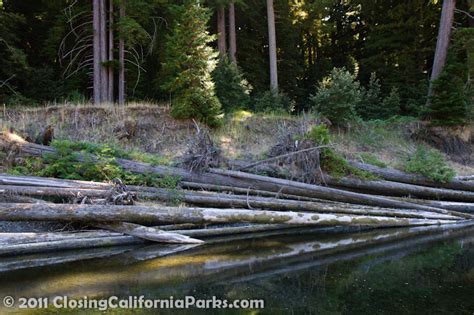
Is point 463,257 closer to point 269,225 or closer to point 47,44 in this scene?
point 269,225

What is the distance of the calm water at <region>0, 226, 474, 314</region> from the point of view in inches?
222

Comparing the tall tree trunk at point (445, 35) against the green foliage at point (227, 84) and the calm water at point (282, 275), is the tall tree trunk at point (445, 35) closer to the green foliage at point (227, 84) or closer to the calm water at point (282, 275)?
the green foliage at point (227, 84)

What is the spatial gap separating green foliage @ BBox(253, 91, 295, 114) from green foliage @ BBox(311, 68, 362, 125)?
7.12ft

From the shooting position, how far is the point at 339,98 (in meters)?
16.7

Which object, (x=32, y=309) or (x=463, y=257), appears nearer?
(x=32, y=309)

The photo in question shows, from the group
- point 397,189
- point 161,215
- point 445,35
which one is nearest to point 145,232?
point 161,215

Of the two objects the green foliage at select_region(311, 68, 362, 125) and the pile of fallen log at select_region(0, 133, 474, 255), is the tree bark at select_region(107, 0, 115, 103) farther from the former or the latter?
the green foliage at select_region(311, 68, 362, 125)

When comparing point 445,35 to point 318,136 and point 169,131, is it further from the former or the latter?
point 169,131

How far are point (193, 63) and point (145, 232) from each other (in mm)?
8081

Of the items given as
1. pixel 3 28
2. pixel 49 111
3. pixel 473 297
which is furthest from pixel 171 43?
pixel 473 297

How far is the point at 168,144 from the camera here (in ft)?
48.9

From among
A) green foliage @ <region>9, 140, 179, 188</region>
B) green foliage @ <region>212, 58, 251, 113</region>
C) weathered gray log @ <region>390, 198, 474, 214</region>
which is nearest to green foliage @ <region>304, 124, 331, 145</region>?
weathered gray log @ <region>390, 198, 474, 214</region>

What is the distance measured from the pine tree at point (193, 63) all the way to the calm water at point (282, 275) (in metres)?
7.23

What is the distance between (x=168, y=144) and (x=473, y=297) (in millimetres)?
11055
